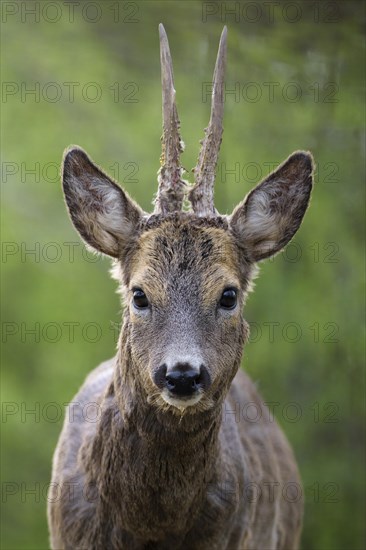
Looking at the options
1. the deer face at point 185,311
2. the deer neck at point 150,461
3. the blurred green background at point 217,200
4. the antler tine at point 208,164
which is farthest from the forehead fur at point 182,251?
the blurred green background at point 217,200

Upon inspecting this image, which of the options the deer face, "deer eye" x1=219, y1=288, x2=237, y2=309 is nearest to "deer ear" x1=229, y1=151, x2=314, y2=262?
the deer face

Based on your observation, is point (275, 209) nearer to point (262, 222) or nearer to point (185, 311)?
point (262, 222)

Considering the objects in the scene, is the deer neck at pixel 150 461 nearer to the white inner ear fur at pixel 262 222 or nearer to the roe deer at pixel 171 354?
the roe deer at pixel 171 354

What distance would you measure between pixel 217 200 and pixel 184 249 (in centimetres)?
799

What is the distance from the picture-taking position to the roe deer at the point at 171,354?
6547 mm

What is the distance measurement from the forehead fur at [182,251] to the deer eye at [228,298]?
0.08 m

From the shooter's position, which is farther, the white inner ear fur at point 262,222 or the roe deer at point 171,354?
the white inner ear fur at point 262,222

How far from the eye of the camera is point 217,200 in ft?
48.1

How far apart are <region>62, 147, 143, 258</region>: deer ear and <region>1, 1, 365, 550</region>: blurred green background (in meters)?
5.91

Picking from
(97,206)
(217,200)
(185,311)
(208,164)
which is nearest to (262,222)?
(208,164)

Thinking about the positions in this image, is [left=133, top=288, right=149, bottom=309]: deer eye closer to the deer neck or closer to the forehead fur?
the forehead fur

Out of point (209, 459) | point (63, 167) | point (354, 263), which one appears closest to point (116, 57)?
point (354, 263)

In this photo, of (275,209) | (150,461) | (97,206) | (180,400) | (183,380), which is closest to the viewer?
(183,380)

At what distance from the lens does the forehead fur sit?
6.66 m
